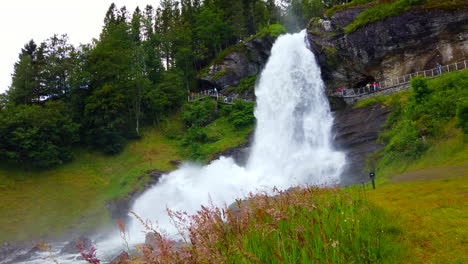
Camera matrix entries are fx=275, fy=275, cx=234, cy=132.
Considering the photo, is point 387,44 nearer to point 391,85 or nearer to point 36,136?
point 391,85

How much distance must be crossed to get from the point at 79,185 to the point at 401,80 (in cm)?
3013

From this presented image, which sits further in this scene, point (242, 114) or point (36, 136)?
point (242, 114)

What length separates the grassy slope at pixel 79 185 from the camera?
20328mm

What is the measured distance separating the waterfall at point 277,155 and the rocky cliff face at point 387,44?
199cm

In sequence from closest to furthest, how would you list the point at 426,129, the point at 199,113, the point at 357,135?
the point at 426,129, the point at 357,135, the point at 199,113

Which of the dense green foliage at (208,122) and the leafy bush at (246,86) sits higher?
the leafy bush at (246,86)

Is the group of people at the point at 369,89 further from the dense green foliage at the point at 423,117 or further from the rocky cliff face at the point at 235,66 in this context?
the rocky cliff face at the point at 235,66

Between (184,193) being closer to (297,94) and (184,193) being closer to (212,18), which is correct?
(297,94)

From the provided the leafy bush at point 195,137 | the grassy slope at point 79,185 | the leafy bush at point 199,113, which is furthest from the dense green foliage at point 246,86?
the leafy bush at point 195,137

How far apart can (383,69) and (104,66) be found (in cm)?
2898

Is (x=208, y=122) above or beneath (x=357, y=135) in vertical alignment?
above

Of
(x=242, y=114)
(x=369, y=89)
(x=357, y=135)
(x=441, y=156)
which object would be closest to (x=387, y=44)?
(x=369, y=89)

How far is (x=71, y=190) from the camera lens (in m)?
23.5

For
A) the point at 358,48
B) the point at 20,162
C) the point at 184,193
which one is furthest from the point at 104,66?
the point at 358,48
